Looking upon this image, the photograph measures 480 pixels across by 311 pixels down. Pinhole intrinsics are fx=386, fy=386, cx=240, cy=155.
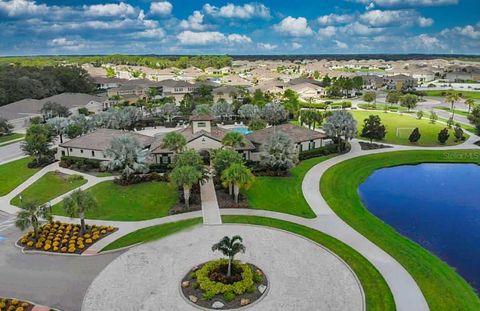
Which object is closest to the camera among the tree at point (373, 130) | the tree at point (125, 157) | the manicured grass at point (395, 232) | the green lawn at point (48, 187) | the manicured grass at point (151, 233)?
the manicured grass at point (395, 232)

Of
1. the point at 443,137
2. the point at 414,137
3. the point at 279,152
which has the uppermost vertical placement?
the point at 279,152

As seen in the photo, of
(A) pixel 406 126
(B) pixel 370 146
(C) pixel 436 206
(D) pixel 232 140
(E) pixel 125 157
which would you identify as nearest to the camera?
(C) pixel 436 206

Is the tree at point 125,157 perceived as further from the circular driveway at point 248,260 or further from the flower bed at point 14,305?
the flower bed at point 14,305

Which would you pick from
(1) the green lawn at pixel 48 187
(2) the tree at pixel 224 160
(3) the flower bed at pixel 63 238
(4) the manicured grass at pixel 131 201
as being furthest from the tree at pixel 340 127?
(3) the flower bed at pixel 63 238

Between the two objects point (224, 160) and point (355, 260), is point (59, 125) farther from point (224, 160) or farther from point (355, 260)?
point (355, 260)

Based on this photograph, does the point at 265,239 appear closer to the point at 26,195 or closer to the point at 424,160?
the point at 26,195

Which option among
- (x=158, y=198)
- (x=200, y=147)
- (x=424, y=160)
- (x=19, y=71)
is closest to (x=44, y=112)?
(x=19, y=71)

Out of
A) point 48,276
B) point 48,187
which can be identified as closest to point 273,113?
point 48,187
